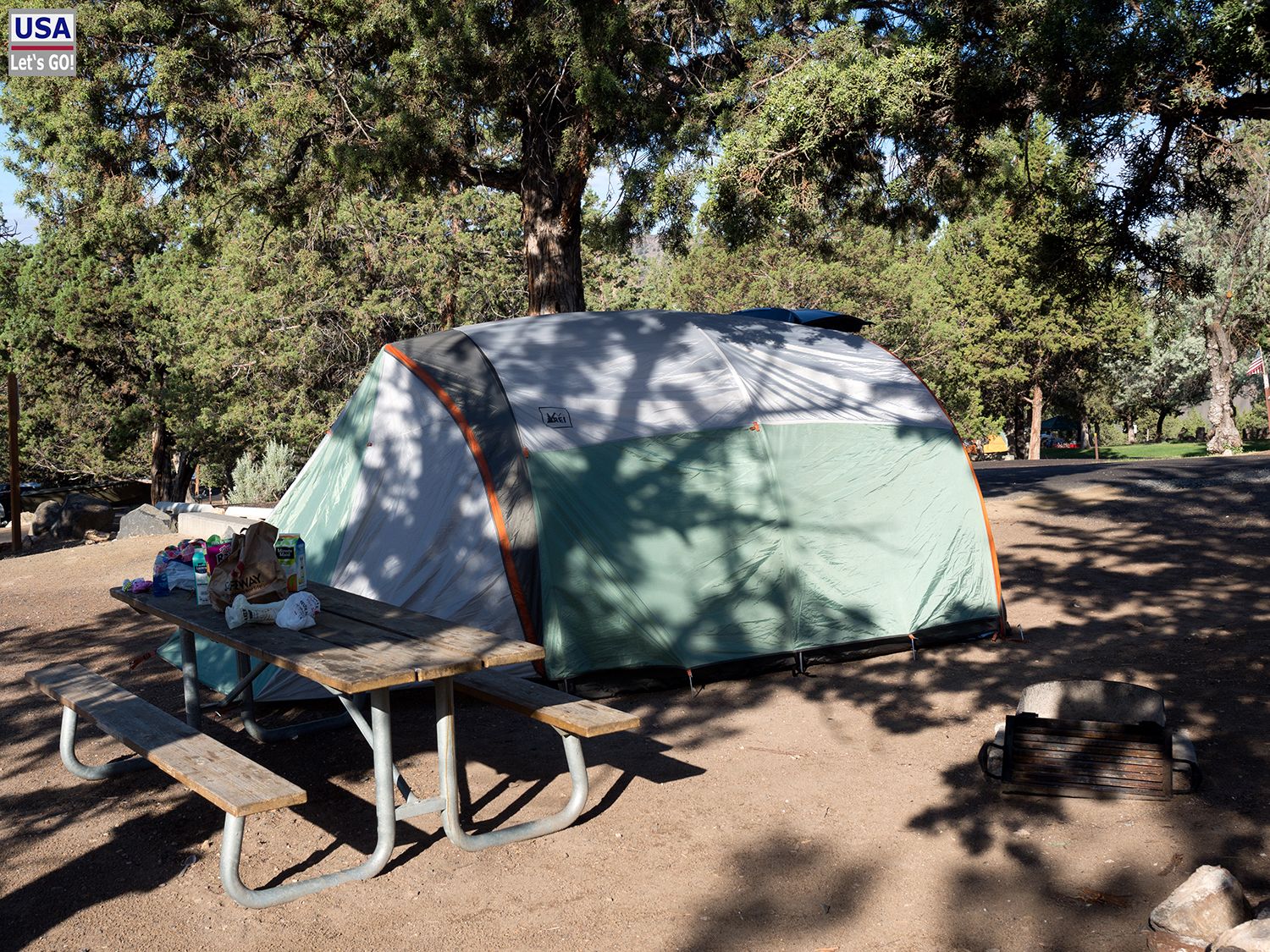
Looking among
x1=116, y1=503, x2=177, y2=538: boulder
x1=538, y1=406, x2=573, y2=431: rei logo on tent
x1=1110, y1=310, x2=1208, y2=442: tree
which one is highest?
x1=1110, y1=310, x2=1208, y2=442: tree

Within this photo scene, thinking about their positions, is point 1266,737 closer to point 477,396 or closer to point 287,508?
point 477,396

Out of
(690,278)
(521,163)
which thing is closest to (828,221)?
(521,163)

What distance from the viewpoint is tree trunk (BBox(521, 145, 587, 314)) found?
1085 cm


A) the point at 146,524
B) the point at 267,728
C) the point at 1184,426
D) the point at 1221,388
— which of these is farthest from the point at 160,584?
the point at 1184,426

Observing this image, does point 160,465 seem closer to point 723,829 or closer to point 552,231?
point 552,231

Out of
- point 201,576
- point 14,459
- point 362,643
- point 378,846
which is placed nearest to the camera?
point 378,846

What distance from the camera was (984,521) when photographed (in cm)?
748

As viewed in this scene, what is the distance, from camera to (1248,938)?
Result: 2.96 m

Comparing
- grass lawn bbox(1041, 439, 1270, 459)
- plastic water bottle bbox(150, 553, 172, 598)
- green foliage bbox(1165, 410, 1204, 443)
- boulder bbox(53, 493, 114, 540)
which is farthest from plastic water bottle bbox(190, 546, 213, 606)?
green foliage bbox(1165, 410, 1204, 443)

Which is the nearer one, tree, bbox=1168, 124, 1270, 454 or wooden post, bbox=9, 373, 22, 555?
wooden post, bbox=9, 373, 22, 555

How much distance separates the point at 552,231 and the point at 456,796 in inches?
300

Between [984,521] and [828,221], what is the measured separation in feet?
19.0

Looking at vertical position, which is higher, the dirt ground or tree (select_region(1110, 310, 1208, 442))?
tree (select_region(1110, 310, 1208, 442))

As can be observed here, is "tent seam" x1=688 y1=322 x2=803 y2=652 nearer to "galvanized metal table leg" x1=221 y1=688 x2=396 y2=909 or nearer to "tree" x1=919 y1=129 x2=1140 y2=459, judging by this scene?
"galvanized metal table leg" x1=221 y1=688 x2=396 y2=909
